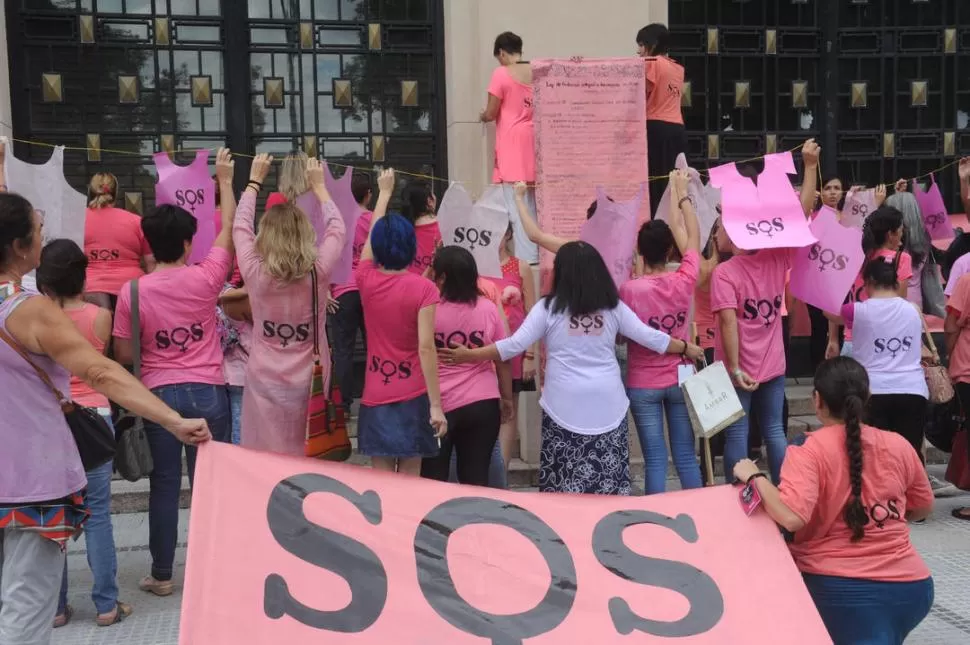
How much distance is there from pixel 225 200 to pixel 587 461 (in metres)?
2.31

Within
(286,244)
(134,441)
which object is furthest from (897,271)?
(134,441)

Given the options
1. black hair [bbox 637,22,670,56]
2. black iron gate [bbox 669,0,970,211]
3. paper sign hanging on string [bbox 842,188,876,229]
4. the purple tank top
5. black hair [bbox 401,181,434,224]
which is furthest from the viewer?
black iron gate [bbox 669,0,970,211]

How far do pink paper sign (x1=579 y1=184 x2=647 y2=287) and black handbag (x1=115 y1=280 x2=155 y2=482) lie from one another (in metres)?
2.60

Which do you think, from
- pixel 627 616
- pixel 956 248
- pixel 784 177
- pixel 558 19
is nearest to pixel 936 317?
pixel 956 248

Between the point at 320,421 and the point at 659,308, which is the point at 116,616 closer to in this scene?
the point at 320,421

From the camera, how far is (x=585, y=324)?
5113 mm

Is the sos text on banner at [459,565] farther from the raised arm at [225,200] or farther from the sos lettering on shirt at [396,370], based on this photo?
the raised arm at [225,200]

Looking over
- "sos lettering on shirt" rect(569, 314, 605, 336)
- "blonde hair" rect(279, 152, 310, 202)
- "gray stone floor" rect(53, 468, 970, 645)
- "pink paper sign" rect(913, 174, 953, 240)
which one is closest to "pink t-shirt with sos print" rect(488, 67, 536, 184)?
"blonde hair" rect(279, 152, 310, 202)

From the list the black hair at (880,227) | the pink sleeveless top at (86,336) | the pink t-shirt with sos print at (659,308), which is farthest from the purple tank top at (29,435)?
the black hair at (880,227)

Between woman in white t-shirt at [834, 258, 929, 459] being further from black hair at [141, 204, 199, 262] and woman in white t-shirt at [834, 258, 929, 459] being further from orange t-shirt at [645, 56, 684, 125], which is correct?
black hair at [141, 204, 199, 262]

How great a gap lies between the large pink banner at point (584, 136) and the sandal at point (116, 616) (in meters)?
3.56

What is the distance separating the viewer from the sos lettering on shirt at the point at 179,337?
5.18m

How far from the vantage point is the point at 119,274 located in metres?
7.00

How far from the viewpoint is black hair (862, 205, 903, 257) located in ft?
21.5
